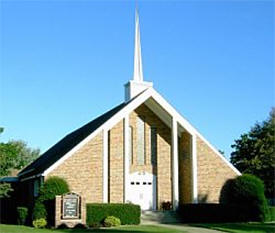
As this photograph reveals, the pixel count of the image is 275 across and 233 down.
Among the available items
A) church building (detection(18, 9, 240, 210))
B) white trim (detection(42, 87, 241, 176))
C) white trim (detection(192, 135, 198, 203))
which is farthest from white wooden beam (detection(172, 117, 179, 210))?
white trim (detection(192, 135, 198, 203))

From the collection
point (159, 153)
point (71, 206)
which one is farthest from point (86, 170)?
point (159, 153)

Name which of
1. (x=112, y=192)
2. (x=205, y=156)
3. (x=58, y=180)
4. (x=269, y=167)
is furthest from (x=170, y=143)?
(x=269, y=167)

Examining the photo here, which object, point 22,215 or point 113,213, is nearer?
point 113,213

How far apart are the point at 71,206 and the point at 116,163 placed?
674 centimetres

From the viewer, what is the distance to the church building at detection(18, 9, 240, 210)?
3266 cm

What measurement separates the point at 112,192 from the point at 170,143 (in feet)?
20.4

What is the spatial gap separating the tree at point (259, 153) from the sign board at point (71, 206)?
27.9m

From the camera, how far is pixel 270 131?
182ft

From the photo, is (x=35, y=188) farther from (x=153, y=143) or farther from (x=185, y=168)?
(x=185, y=168)

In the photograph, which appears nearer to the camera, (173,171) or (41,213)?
(41,213)

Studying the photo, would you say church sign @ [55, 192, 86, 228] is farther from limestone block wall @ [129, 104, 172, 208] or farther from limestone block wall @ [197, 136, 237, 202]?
limestone block wall @ [197, 136, 237, 202]

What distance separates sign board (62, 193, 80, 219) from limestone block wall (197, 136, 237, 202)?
9.66 m

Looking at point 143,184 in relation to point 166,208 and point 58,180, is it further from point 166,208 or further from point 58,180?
point 58,180

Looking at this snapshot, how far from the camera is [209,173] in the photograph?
118 ft
